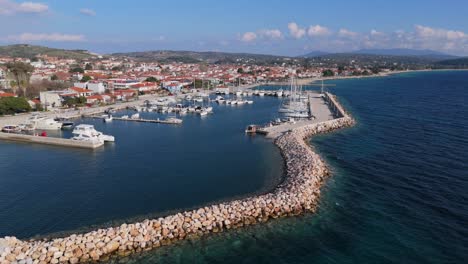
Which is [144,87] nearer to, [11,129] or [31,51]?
[11,129]

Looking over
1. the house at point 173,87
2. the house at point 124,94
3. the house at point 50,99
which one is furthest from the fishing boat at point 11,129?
the house at point 173,87

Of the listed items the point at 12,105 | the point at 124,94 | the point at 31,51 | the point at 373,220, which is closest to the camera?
the point at 373,220

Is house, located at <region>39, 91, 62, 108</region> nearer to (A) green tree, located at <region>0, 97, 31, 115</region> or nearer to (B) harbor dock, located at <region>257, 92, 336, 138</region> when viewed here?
(A) green tree, located at <region>0, 97, 31, 115</region>

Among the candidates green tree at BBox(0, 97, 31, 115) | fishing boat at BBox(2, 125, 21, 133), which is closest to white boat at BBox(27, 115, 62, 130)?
fishing boat at BBox(2, 125, 21, 133)

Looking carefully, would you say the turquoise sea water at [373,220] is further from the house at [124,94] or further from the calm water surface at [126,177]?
the house at [124,94]

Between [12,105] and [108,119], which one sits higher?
[12,105]

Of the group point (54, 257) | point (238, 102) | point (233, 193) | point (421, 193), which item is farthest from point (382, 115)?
point (54, 257)

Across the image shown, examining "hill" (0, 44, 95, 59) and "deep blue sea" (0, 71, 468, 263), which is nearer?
"deep blue sea" (0, 71, 468, 263)

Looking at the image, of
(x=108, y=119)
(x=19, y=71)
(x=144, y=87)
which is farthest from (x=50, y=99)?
(x=144, y=87)
